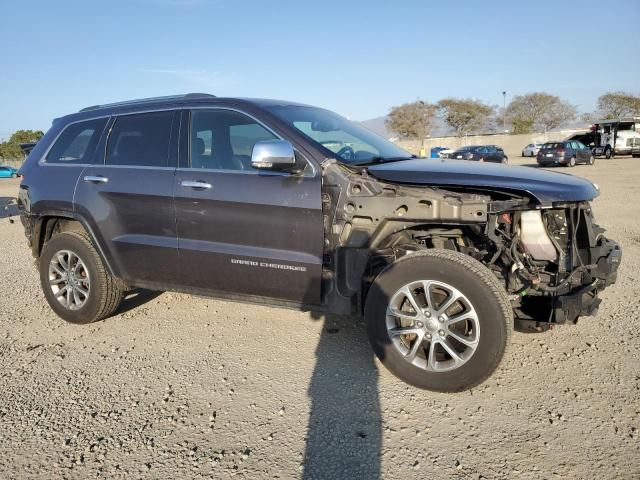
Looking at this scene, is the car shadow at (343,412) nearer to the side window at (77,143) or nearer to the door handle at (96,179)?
the door handle at (96,179)

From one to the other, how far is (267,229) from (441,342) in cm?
140

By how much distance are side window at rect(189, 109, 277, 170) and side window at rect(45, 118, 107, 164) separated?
3.58 ft

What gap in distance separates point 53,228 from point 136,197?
4.21 ft

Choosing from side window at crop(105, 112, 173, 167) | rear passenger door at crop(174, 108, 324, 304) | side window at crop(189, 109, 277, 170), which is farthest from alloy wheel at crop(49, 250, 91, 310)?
side window at crop(189, 109, 277, 170)

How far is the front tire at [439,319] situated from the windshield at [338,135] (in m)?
0.99

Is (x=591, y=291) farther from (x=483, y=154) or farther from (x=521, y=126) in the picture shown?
(x=521, y=126)

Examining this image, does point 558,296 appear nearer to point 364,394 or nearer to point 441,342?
point 441,342

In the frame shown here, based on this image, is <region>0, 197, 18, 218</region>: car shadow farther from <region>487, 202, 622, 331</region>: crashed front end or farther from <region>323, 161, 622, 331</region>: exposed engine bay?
<region>487, 202, 622, 331</region>: crashed front end

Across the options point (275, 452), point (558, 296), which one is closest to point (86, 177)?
point (275, 452)

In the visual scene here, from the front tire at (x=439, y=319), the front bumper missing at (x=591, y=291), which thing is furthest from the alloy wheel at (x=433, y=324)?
the front bumper missing at (x=591, y=291)

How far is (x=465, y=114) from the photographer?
68.6m

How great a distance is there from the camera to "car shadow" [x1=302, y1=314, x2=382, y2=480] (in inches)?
93.7

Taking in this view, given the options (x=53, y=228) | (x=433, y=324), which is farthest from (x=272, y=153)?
(x=53, y=228)

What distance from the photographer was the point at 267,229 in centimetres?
341
